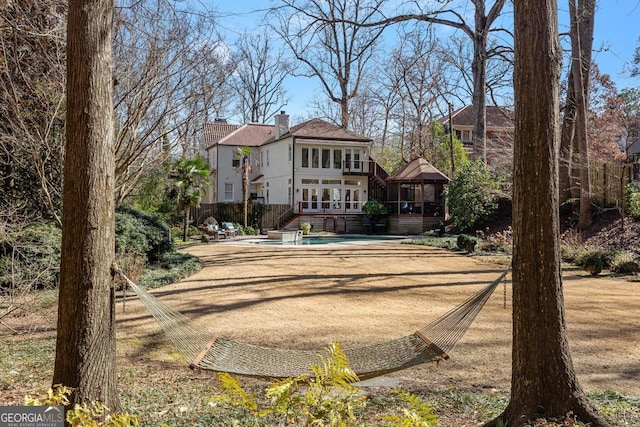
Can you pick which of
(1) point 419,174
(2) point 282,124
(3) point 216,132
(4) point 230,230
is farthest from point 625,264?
(3) point 216,132

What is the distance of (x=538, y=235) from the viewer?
321 centimetres

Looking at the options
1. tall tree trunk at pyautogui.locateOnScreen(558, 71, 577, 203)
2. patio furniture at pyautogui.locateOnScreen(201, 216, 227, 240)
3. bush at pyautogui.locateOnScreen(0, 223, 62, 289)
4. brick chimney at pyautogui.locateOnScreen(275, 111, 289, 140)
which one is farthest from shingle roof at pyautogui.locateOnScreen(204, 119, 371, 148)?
bush at pyautogui.locateOnScreen(0, 223, 62, 289)

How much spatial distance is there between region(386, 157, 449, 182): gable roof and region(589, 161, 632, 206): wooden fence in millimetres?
8896

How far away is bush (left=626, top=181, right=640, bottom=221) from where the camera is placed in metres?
15.8

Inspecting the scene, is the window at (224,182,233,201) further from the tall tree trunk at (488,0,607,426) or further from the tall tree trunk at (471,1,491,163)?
the tall tree trunk at (488,0,607,426)

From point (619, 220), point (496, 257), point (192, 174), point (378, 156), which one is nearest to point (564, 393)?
point (496, 257)

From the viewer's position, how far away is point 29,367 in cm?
487

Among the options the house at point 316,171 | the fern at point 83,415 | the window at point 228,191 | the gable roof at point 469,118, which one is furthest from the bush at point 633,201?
the window at point 228,191

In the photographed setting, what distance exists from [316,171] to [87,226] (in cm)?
2813

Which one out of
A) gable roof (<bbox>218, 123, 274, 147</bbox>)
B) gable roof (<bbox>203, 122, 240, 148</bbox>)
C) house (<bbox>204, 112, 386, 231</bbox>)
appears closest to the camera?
house (<bbox>204, 112, 386, 231</bbox>)

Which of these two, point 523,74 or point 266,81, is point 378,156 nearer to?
point 266,81

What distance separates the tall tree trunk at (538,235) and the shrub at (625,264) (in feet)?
34.6

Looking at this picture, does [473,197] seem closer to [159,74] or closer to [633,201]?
[633,201]

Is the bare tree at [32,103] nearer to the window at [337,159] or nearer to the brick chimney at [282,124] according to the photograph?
the window at [337,159]
